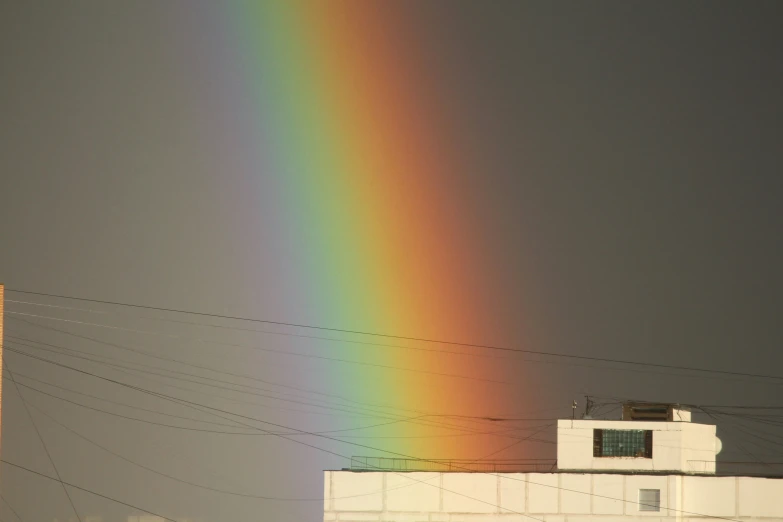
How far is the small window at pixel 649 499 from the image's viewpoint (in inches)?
1938

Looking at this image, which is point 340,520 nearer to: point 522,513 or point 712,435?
point 522,513

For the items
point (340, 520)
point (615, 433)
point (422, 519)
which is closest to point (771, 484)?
point (615, 433)

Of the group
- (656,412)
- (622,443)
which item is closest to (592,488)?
(622,443)

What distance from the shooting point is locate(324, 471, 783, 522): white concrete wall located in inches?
1922

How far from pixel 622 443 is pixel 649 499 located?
8.75 feet

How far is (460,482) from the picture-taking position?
50.2 meters

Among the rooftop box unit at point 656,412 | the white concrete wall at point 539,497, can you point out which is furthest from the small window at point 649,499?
the rooftop box unit at point 656,412

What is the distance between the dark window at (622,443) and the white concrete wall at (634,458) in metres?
0.19

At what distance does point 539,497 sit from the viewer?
1941 inches

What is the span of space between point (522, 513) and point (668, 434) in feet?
22.8

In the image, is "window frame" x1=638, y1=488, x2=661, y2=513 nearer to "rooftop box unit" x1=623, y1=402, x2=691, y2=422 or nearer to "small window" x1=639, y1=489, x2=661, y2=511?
"small window" x1=639, y1=489, x2=661, y2=511

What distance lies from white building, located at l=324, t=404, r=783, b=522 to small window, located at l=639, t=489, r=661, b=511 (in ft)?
0.13

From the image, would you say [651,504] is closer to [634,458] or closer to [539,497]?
[634,458]

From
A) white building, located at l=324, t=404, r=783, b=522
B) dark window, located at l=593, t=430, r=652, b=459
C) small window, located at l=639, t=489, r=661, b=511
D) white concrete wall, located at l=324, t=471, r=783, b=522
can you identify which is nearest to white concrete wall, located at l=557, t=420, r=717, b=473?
white building, located at l=324, t=404, r=783, b=522
